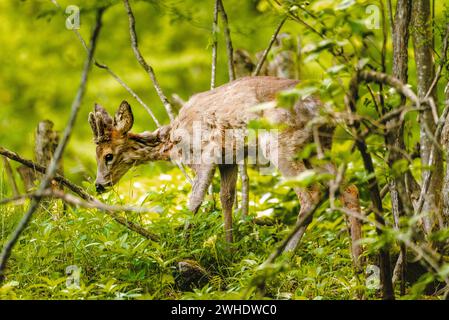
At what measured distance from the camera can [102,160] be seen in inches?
300

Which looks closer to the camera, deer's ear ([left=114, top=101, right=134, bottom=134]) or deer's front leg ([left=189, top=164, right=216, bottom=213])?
deer's front leg ([left=189, top=164, right=216, bottom=213])

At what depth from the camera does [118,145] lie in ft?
25.0

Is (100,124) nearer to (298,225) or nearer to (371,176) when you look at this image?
(298,225)

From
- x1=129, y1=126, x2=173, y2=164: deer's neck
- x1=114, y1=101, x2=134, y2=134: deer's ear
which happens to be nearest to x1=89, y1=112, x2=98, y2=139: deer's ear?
x1=114, y1=101, x2=134, y2=134: deer's ear

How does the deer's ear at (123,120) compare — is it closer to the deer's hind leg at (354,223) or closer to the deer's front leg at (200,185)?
the deer's front leg at (200,185)

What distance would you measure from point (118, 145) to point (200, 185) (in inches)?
45.5

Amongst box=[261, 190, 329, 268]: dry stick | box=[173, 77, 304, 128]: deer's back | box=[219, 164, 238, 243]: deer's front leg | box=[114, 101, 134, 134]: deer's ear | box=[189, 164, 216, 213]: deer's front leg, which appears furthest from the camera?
box=[114, 101, 134, 134]: deer's ear

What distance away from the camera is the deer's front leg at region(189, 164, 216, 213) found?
6.87m

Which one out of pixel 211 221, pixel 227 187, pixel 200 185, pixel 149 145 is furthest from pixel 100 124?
pixel 211 221

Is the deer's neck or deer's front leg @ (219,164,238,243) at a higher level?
the deer's neck

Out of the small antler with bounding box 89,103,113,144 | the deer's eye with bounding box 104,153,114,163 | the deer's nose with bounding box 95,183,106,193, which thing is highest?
the small antler with bounding box 89,103,113,144

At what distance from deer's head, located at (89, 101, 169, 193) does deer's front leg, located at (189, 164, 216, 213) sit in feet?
2.66

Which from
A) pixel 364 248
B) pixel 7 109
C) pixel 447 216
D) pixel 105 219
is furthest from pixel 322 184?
pixel 7 109

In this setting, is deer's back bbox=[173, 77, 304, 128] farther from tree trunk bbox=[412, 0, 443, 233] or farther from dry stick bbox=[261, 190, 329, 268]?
dry stick bbox=[261, 190, 329, 268]
